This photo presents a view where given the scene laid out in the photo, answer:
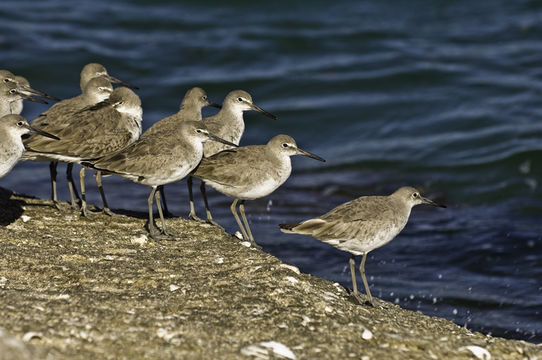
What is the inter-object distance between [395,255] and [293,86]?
8.78 meters

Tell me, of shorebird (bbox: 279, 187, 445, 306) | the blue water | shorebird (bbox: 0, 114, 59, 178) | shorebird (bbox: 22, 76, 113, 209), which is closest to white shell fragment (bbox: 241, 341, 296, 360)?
shorebird (bbox: 279, 187, 445, 306)

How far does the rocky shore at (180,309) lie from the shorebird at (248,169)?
600 mm

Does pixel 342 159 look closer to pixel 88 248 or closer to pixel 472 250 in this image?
A: pixel 472 250

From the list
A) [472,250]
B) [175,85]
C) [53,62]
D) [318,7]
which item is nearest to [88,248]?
[472,250]

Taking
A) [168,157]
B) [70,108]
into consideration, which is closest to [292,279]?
[168,157]

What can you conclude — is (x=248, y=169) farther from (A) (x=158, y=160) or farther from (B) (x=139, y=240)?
(B) (x=139, y=240)

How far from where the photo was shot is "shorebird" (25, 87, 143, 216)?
860cm

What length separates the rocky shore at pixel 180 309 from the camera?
5.54m

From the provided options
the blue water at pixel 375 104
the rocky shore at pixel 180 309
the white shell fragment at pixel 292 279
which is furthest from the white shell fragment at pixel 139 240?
the blue water at pixel 375 104

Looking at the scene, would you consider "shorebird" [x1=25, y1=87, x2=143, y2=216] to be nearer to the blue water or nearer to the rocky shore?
the rocky shore

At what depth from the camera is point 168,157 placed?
8.12 meters

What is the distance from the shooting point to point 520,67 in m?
19.6

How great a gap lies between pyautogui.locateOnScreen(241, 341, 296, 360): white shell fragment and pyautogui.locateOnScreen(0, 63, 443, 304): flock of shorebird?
81.0 inches

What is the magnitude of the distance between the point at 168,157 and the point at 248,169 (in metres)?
0.87
